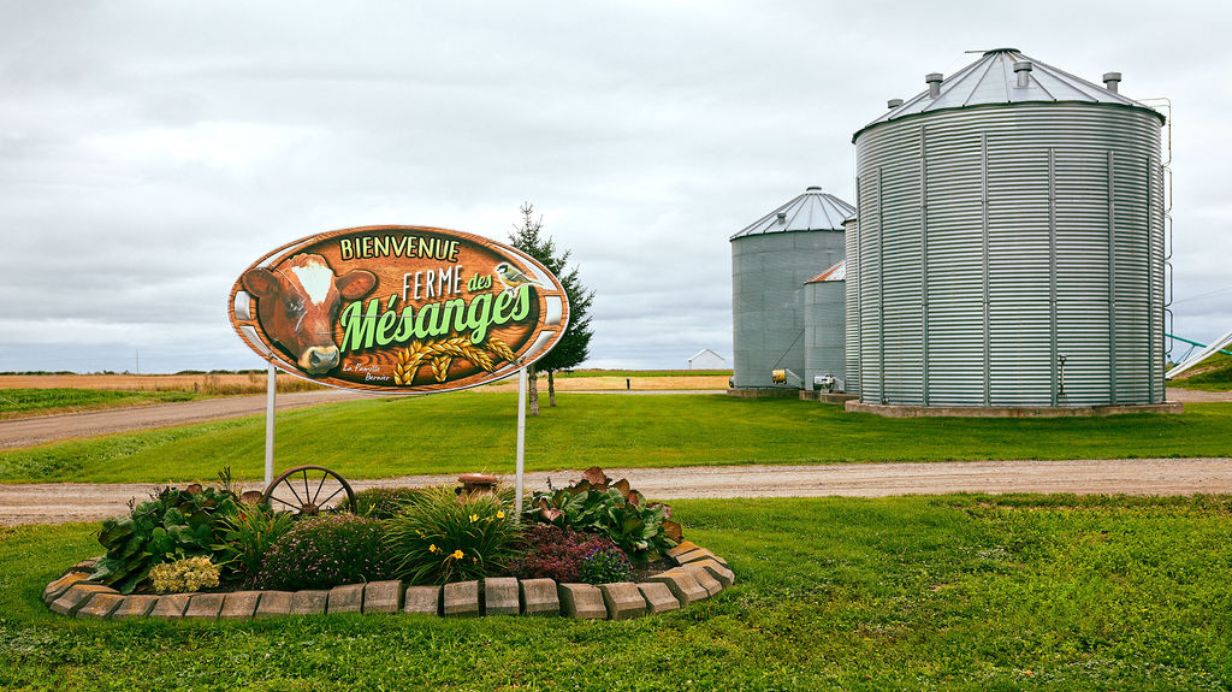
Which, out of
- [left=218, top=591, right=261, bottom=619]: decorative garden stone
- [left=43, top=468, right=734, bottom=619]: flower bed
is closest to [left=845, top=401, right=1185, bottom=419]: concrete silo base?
[left=43, top=468, right=734, bottom=619]: flower bed

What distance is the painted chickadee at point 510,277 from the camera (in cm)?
1152

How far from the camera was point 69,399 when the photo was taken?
52.3 m

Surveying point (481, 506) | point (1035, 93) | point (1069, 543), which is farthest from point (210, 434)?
point (1035, 93)

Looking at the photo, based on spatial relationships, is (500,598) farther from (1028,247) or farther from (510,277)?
(1028,247)

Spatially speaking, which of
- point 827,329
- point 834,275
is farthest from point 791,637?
point 834,275

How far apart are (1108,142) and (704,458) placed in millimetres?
17900

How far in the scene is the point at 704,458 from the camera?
76.0ft

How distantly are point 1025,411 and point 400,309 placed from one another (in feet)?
78.6

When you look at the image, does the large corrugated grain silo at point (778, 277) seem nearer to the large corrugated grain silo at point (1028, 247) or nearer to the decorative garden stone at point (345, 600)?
Answer: the large corrugated grain silo at point (1028, 247)

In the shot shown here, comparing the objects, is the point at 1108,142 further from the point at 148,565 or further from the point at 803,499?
the point at 148,565

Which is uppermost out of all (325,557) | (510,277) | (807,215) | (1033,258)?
(807,215)

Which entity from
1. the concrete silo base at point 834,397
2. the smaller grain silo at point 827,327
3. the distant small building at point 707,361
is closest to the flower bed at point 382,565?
the concrete silo base at point 834,397

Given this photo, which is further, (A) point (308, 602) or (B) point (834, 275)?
(B) point (834, 275)

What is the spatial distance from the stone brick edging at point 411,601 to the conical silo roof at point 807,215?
149ft
